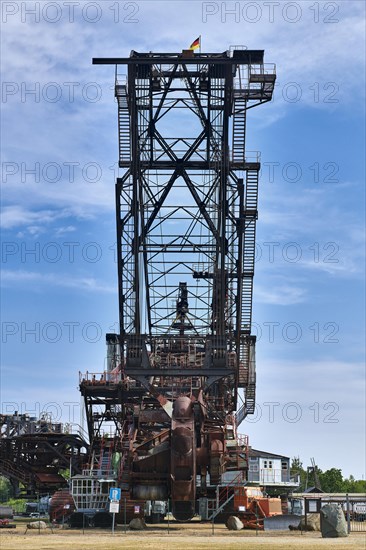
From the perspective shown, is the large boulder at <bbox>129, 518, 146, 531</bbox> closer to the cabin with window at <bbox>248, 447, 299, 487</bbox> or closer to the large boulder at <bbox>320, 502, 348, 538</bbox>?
the large boulder at <bbox>320, 502, 348, 538</bbox>

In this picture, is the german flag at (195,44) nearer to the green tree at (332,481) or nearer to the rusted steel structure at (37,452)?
the rusted steel structure at (37,452)

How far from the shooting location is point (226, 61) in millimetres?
52750

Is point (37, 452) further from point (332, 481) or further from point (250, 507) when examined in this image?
point (332, 481)

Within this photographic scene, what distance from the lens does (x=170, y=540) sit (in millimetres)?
36406

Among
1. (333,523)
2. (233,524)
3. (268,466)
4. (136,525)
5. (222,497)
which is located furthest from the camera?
(268,466)

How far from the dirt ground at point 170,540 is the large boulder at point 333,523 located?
67cm

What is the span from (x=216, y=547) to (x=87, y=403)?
42.1 meters

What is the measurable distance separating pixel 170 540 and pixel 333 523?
7.79m

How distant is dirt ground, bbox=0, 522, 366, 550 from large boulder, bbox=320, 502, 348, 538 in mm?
668

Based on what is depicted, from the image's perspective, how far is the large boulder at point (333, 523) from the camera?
3956cm

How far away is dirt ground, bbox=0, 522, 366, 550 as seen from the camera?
31.8m

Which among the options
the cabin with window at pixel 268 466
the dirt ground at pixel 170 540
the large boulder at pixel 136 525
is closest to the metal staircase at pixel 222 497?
the dirt ground at pixel 170 540

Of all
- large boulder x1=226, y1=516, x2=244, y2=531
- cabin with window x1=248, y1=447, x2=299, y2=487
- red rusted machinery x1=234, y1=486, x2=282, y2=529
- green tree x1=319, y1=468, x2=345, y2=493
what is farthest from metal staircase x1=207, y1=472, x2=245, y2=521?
green tree x1=319, y1=468, x2=345, y2=493

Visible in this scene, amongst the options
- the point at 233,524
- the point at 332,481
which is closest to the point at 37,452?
the point at 233,524
